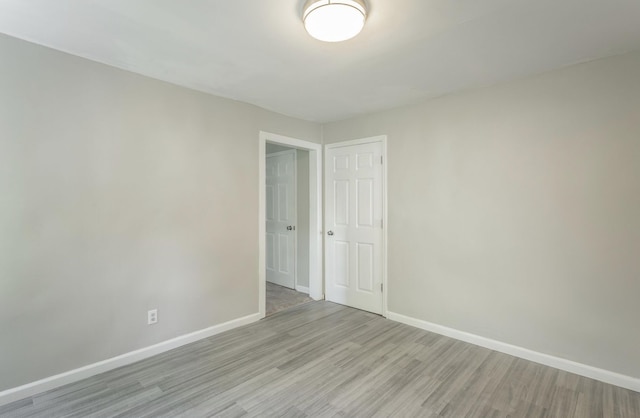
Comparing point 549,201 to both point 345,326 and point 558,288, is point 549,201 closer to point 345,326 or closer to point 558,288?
point 558,288

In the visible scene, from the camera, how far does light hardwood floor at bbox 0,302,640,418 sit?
1.95 meters

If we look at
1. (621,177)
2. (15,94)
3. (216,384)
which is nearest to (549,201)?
(621,177)

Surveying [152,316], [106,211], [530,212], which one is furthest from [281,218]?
[530,212]

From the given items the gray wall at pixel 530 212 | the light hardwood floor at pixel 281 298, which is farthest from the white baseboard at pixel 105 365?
the gray wall at pixel 530 212

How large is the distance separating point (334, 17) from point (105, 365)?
2933 millimetres

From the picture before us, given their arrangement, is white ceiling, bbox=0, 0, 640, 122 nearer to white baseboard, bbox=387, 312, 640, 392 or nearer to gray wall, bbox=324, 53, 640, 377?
gray wall, bbox=324, 53, 640, 377

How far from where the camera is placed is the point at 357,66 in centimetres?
245

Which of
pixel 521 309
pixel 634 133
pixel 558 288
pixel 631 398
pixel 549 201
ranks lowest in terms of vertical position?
pixel 631 398

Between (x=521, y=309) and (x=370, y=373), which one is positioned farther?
(x=521, y=309)

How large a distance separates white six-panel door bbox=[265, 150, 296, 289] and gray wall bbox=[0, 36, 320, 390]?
139cm

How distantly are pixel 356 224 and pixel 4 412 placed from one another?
3.28 metres

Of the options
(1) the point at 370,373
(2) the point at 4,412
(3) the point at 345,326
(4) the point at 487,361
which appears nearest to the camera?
(2) the point at 4,412

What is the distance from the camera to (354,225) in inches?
152

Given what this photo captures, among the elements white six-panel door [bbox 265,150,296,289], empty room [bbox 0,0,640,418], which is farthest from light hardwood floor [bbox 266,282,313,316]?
empty room [bbox 0,0,640,418]
